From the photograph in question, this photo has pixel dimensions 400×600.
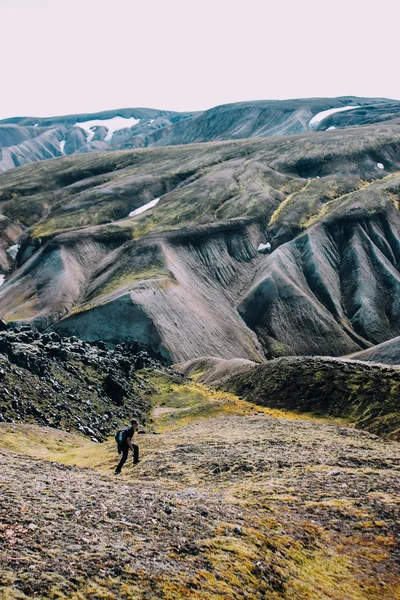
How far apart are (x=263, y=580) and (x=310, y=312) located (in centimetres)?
11955

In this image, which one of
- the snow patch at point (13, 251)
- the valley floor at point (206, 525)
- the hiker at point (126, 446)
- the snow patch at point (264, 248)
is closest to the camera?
the valley floor at point (206, 525)

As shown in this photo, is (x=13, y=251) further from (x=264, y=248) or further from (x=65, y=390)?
(x=65, y=390)

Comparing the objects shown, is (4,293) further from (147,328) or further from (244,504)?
(244,504)

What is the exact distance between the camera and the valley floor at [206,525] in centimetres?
1298

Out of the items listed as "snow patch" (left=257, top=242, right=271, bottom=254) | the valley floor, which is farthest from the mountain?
the valley floor

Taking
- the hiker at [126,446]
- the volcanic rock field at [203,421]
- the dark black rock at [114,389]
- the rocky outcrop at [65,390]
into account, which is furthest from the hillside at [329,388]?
the hiker at [126,446]

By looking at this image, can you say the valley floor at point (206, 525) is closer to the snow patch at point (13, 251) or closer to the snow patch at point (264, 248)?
the snow patch at point (264, 248)

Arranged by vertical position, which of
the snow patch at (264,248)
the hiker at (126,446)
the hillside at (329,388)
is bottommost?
the hillside at (329,388)

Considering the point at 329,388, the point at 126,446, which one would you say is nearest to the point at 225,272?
the point at 329,388

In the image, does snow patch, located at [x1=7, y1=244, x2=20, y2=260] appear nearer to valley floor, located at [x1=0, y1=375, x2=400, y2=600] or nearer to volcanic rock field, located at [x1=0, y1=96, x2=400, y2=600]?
volcanic rock field, located at [x1=0, y1=96, x2=400, y2=600]

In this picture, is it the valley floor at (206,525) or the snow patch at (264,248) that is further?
the snow patch at (264,248)

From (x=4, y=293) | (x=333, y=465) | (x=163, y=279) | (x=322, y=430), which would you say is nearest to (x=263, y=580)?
(x=333, y=465)

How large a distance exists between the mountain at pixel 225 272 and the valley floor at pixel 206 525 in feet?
253

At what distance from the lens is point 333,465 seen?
2562 cm
